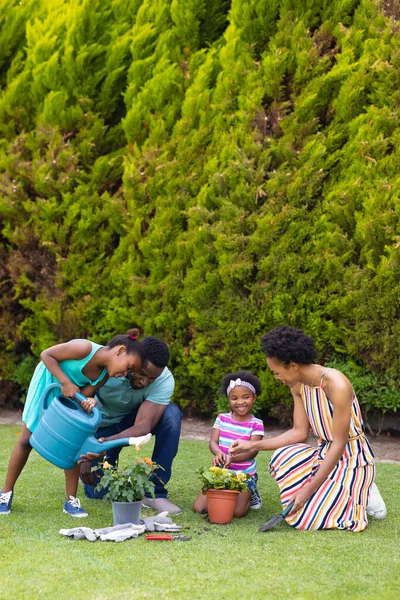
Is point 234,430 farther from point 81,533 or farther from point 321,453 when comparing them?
point 81,533

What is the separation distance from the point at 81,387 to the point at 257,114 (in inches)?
141

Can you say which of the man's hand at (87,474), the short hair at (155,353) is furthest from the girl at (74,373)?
the man's hand at (87,474)

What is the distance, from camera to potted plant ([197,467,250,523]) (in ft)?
13.3

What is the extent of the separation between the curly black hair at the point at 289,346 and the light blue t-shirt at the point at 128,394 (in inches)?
30.5

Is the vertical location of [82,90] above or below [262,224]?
above

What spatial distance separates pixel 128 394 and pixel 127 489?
2.78 ft

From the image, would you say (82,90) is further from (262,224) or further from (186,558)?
(186,558)

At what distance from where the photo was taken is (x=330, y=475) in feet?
13.2

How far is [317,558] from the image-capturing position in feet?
11.0

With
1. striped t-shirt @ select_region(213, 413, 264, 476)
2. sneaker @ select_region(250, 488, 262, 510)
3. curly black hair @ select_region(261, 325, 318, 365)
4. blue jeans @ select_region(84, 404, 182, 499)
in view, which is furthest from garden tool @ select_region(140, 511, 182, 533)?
curly black hair @ select_region(261, 325, 318, 365)

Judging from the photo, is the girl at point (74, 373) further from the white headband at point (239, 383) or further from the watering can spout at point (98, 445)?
the white headband at point (239, 383)

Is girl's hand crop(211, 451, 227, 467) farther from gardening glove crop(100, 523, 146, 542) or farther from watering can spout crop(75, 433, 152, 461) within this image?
gardening glove crop(100, 523, 146, 542)

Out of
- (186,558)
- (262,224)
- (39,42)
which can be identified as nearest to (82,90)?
(39,42)

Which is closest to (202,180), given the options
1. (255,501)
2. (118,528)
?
(255,501)
